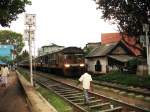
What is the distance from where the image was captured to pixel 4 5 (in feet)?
65.6

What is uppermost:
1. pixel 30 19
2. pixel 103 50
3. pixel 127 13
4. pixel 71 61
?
pixel 127 13

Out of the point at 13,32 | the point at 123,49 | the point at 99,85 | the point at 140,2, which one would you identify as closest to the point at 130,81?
the point at 99,85

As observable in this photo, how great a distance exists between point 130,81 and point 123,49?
19124 mm

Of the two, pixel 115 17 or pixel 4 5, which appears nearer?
pixel 4 5

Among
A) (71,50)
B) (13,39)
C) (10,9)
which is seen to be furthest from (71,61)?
(13,39)

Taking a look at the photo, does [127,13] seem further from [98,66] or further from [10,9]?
[98,66]

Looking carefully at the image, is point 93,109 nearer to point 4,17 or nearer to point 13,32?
point 4,17

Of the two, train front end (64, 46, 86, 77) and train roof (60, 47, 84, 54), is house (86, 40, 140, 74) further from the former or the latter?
train front end (64, 46, 86, 77)

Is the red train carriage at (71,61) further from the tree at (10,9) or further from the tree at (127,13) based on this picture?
the tree at (10,9)

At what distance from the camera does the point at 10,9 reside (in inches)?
827

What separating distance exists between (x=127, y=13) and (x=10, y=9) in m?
12.1

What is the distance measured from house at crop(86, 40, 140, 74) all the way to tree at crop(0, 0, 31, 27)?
20306 mm

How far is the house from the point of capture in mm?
41791

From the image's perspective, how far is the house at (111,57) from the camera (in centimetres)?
4179
